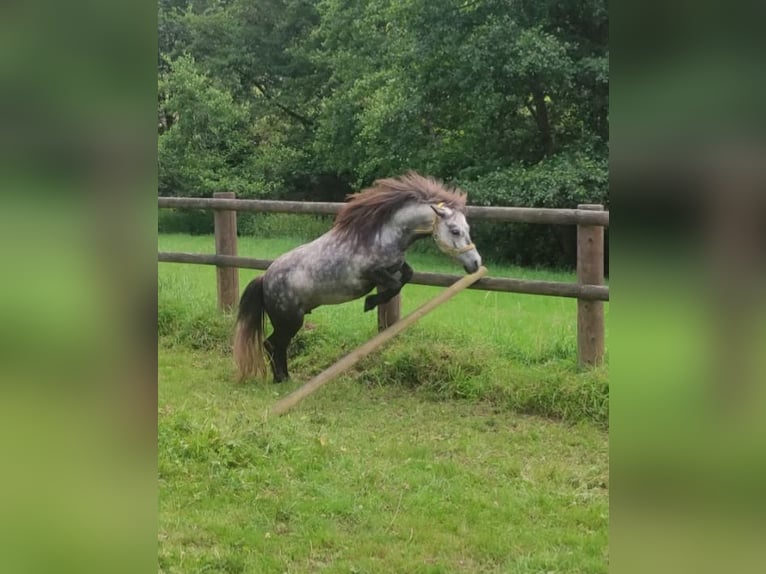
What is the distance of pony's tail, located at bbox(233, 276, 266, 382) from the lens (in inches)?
166

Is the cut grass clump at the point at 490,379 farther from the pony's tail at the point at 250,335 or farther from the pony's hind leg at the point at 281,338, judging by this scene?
the pony's tail at the point at 250,335

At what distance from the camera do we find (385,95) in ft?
37.7

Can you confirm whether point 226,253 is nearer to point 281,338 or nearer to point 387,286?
point 281,338

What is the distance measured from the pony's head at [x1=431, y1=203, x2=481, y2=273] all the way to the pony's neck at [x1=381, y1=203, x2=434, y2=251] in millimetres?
40

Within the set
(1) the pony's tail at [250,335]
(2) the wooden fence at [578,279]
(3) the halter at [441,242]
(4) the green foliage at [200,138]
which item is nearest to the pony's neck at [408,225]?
(3) the halter at [441,242]

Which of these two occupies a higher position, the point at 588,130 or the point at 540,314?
the point at 588,130

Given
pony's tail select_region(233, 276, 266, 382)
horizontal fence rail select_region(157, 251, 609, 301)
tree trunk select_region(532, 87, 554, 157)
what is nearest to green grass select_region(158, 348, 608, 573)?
pony's tail select_region(233, 276, 266, 382)

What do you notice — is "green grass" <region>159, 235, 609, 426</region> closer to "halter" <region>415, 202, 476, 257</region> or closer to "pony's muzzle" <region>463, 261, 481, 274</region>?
"pony's muzzle" <region>463, 261, 481, 274</region>

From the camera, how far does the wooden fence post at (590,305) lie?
3.95 metres

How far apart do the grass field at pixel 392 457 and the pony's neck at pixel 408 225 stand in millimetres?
580

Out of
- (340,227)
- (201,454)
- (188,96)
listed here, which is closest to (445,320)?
(340,227)
